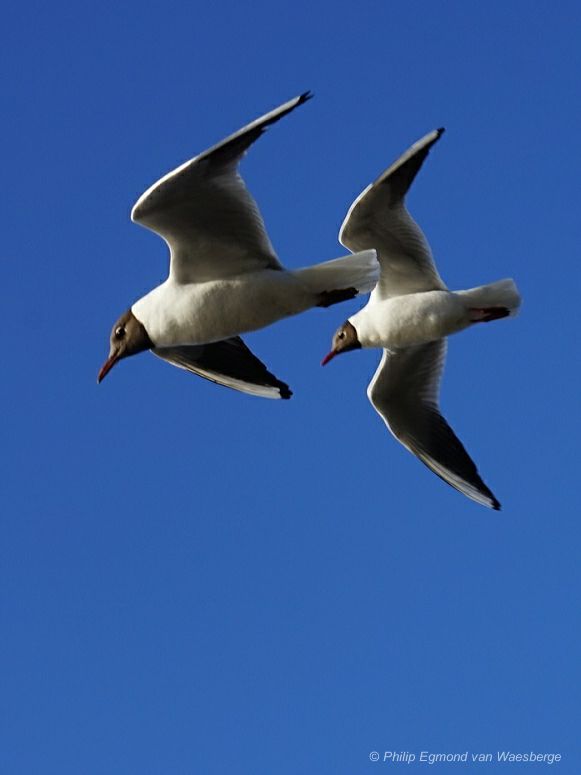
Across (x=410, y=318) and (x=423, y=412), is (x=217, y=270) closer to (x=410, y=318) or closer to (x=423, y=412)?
(x=410, y=318)

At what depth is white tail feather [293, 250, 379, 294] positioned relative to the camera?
10414mm

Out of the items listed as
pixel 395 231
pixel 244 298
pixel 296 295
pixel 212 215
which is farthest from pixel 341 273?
pixel 395 231

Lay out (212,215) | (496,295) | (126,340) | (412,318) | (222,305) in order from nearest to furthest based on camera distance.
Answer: (212,215) → (222,305) → (126,340) → (496,295) → (412,318)

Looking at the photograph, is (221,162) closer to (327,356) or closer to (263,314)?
(263,314)

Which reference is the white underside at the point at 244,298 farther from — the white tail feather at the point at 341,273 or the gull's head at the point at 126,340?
the gull's head at the point at 126,340

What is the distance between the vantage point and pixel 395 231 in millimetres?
11562

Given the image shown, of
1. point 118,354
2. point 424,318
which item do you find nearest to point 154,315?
point 118,354

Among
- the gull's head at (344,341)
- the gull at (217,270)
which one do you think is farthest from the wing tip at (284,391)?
the gull at (217,270)

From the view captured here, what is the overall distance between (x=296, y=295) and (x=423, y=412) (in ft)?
8.47

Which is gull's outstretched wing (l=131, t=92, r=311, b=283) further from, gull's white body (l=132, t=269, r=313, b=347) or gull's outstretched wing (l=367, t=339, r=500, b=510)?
gull's outstretched wing (l=367, t=339, r=500, b=510)

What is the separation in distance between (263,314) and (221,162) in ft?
4.01

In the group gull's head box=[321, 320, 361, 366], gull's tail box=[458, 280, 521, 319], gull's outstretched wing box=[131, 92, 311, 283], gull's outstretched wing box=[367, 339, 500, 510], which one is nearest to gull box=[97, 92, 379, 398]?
gull's outstretched wing box=[131, 92, 311, 283]

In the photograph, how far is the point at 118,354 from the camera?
11.3m

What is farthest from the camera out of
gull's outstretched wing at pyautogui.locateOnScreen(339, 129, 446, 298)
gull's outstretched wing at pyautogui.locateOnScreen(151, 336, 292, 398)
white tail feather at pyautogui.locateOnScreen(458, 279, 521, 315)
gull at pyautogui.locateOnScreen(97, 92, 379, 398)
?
gull's outstretched wing at pyautogui.locateOnScreen(151, 336, 292, 398)
